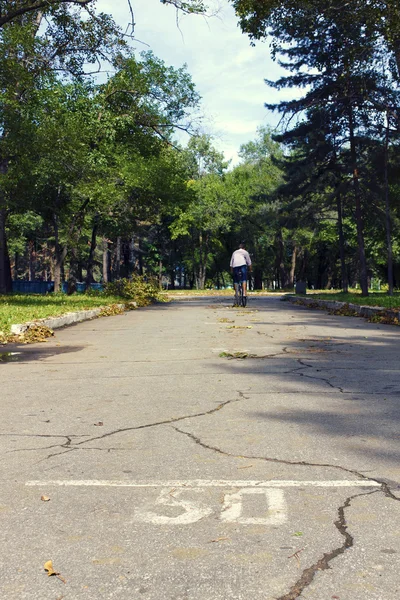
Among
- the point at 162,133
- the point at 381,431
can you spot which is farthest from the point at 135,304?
the point at 381,431

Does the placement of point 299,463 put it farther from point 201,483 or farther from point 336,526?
point 336,526

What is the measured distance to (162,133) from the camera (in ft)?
106

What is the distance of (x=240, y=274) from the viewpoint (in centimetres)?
2228

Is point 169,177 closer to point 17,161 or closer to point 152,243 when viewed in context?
point 17,161

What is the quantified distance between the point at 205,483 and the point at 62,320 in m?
12.3

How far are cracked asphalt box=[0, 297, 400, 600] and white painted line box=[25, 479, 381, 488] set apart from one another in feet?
0.05

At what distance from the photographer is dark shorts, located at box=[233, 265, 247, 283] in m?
22.1

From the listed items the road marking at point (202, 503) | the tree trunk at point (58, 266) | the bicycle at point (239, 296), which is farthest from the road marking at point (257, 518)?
the tree trunk at point (58, 266)

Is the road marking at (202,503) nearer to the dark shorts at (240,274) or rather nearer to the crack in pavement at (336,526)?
the crack in pavement at (336,526)

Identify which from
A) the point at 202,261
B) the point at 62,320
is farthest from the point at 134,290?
the point at 202,261

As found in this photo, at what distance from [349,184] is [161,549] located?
30067 mm

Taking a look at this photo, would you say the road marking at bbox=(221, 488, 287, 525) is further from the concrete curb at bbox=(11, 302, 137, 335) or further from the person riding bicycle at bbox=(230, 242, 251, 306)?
the person riding bicycle at bbox=(230, 242, 251, 306)

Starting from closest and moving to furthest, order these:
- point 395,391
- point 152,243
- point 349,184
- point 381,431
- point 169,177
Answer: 1. point 381,431
2. point 395,391
3. point 169,177
4. point 349,184
5. point 152,243

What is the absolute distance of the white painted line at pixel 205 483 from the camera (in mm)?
3910
